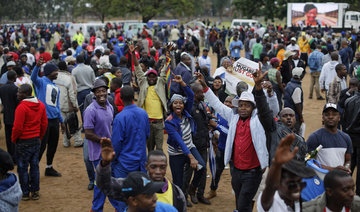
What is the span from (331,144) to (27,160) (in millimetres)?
4284

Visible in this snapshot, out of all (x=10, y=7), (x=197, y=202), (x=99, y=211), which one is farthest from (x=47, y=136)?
(x=10, y=7)

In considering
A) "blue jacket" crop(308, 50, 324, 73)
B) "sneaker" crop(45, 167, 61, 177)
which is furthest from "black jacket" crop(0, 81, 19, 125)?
"blue jacket" crop(308, 50, 324, 73)

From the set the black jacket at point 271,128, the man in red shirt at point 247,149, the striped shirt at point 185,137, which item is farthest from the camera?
the striped shirt at point 185,137

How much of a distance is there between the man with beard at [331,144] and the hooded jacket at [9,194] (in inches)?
128

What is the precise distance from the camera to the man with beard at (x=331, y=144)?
505cm

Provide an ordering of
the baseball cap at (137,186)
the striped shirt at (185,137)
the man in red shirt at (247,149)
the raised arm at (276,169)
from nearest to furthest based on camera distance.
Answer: the raised arm at (276,169) → the baseball cap at (137,186) → the man in red shirt at (247,149) → the striped shirt at (185,137)

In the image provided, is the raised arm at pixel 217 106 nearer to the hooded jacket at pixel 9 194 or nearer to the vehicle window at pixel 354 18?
the hooded jacket at pixel 9 194

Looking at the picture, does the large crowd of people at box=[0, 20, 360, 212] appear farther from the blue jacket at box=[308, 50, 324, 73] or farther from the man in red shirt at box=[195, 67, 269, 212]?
the blue jacket at box=[308, 50, 324, 73]

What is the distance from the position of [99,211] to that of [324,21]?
3669 centimetres

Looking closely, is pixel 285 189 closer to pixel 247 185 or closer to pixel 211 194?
pixel 247 185

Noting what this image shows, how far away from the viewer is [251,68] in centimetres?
829

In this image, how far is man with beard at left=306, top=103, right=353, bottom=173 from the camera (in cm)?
505

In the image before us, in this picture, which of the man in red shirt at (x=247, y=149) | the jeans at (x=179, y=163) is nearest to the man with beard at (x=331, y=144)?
the man in red shirt at (x=247, y=149)

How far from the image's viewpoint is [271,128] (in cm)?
496
